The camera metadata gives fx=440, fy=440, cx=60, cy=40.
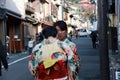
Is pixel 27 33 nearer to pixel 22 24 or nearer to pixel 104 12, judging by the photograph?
pixel 22 24

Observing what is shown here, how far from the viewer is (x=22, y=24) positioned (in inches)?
1673

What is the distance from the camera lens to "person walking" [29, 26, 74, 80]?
6.67 meters

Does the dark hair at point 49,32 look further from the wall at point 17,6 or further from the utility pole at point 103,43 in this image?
the wall at point 17,6

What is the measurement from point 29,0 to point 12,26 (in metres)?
9.35

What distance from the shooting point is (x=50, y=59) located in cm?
667

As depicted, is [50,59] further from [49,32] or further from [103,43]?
[103,43]

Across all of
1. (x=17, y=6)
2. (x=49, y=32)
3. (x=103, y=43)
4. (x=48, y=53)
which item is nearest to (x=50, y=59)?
(x=48, y=53)

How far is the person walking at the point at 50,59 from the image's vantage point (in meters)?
6.67

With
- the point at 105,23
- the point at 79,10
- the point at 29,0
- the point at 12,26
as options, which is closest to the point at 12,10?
the point at 12,26

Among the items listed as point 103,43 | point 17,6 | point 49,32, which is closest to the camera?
point 49,32

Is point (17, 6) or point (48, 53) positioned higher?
point (17, 6)

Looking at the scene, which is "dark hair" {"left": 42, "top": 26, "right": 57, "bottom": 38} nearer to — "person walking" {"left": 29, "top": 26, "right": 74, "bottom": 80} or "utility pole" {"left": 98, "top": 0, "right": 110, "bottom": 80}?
"person walking" {"left": 29, "top": 26, "right": 74, "bottom": 80}

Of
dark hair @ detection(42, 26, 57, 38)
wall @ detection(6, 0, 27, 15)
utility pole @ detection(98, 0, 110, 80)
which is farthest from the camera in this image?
wall @ detection(6, 0, 27, 15)

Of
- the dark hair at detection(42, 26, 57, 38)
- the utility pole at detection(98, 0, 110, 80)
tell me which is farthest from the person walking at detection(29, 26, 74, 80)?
the utility pole at detection(98, 0, 110, 80)
